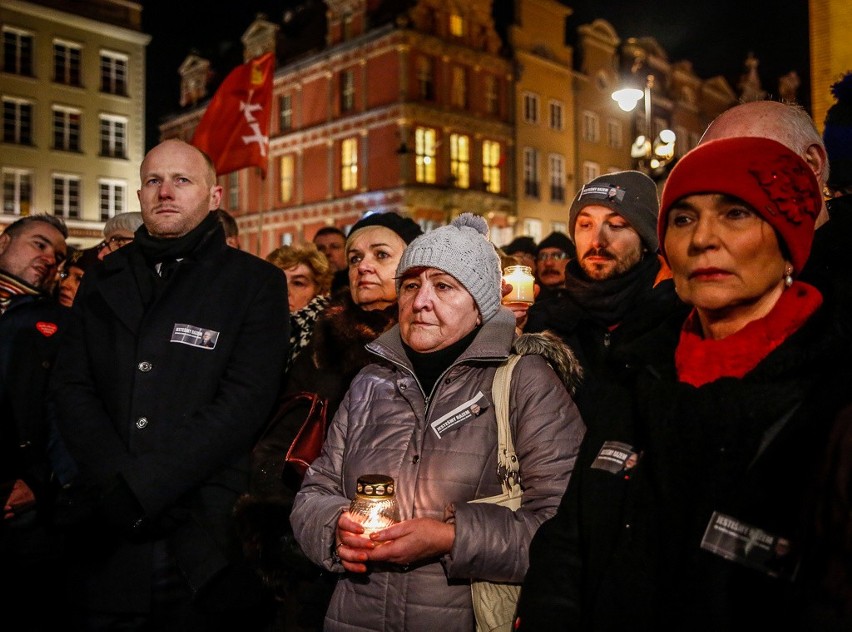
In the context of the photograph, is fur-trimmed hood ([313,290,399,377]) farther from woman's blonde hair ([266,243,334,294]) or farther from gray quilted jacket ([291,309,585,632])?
woman's blonde hair ([266,243,334,294])

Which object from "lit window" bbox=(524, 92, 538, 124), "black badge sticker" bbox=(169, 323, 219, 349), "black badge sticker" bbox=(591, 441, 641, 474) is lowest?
"black badge sticker" bbox=(591, 441, 641, 474)

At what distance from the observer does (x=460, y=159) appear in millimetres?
30406

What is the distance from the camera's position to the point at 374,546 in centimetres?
229

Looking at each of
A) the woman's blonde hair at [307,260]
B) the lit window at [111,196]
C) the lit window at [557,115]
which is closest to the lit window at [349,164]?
the lit window at [557,115]

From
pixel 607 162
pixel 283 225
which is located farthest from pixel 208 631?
pixel 607 162

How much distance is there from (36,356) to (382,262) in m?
2.28

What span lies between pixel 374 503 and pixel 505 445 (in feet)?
1.77

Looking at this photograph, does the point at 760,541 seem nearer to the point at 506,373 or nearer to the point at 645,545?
the point at 645,545

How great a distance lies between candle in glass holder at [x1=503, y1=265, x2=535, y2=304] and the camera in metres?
3.60

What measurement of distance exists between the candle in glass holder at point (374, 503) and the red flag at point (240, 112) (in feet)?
33.1

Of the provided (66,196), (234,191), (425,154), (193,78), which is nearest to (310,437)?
(425,154)

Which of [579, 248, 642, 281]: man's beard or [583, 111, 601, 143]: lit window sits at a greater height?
[583, 111, 601, 143]: lit window

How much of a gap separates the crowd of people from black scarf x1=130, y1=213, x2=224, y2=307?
1 cm

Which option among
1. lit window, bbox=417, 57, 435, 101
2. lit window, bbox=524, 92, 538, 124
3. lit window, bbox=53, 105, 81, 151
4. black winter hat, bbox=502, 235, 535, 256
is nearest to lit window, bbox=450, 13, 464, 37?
lit window, bbox=417, 57, 435, 101
